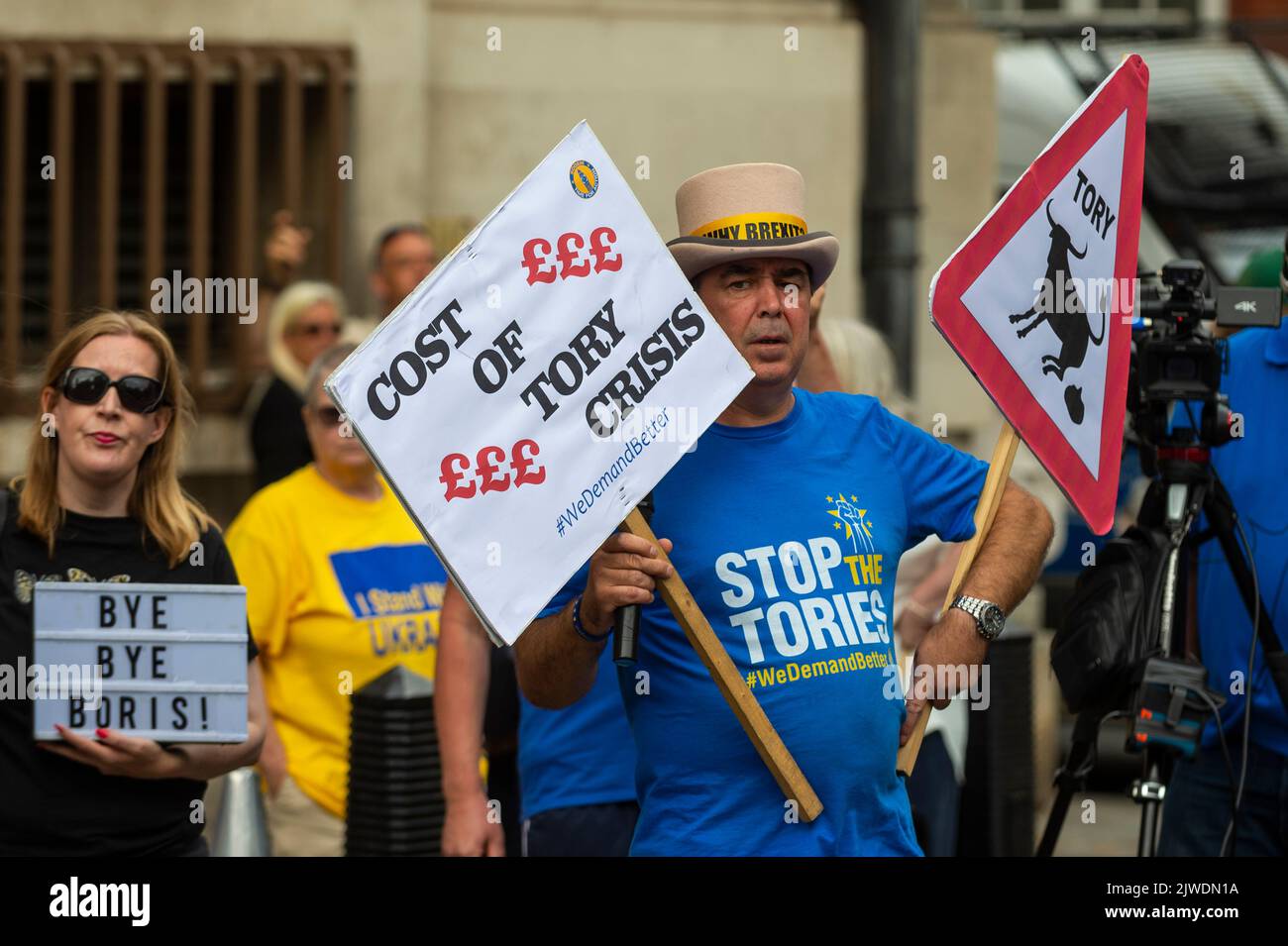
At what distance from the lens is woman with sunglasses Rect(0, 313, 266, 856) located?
14.6ft

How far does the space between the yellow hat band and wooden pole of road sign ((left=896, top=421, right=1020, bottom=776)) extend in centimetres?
57

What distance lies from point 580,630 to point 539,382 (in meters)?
0.44

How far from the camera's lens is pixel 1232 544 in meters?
4.71

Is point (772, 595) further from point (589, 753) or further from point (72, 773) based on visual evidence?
point (72, 773)

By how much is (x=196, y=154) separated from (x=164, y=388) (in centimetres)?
520

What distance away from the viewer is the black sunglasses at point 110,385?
464 cm

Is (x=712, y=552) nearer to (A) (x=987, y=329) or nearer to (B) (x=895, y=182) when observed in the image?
(A) (x=987, y=329)

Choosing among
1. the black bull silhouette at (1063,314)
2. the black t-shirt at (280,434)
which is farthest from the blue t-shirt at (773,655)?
the black t-shirt at (280,434)

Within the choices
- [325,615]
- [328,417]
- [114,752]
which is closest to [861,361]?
[328,417]

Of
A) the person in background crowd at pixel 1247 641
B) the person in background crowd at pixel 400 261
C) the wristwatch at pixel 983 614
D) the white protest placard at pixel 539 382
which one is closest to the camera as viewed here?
the white protest placard at pixel 539 382

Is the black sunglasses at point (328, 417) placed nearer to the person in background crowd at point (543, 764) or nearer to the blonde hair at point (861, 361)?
Answer: the person in background crowd at point (543, 764)

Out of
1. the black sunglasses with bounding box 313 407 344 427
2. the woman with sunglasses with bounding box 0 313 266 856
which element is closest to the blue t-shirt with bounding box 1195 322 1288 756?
the woman with sunglasses with bounding box 0 313 266 856

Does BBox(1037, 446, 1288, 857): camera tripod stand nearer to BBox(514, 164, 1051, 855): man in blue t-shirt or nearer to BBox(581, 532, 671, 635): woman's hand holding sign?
BBox(514, 164, 1051, 855): man in blue t-shirt

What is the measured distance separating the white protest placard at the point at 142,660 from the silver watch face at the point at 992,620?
4.92 feet
